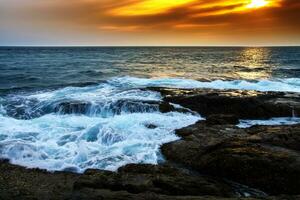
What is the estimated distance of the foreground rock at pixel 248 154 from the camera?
8.72 metres

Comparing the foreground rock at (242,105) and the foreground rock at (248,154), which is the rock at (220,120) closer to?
the foreground rock at (248,154)

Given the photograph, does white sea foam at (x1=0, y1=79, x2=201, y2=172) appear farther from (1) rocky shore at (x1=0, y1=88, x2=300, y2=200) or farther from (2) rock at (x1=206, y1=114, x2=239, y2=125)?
(2) rock at (x1=206, y1=114, x2=239, y2=125)

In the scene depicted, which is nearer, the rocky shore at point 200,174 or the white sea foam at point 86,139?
the rocky shore at point 200,174

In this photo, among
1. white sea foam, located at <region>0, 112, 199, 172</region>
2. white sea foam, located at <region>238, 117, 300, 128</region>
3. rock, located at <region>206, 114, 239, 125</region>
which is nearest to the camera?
white sea foam, located at <region>0, 112, 199, 172</region>

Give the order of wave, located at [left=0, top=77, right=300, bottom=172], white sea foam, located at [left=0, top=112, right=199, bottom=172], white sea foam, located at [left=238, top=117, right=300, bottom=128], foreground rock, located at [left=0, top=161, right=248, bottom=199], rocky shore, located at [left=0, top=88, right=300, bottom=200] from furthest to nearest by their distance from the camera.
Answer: white sea foam, located at [left=238, top=117, right=300, bottom=128] < wave, located at [left=0, top=77, right=300, bottom=172] < white sea foam, located at [left=0, top=112, right=199, bottom=172] < rocky shore, located at [left=0, top=88, right=300, bottom=200] < foreground rock, located at [left=0, top=161, right=248, bottom=199]

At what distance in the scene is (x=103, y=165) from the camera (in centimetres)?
1050

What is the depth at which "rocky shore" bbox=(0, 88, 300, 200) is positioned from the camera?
743cm

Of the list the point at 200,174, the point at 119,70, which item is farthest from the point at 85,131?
the point at 119,70

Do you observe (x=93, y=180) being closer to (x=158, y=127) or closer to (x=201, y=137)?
(x=201, y=137)

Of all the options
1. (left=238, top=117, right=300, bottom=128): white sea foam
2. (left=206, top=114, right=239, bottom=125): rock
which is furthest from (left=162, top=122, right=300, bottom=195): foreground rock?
(left=238, top=117, right=300, bottom=128): white sea foam

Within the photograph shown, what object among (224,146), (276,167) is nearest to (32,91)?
(224,146)

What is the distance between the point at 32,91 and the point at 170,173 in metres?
18.8

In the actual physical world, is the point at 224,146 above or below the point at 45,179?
above

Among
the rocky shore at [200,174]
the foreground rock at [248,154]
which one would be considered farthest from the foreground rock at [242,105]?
the foreground rock at [248,154]
